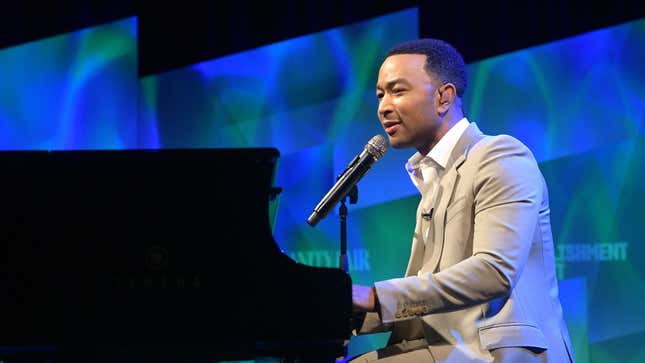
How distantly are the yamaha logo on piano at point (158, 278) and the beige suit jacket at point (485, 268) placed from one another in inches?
18.6

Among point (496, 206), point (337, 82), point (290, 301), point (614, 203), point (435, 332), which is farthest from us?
point (337, 82)

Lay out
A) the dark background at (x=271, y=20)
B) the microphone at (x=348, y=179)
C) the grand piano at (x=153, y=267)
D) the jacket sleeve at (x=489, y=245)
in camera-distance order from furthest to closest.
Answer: the dark background at (x=271, y=20)
the microphone at (x=348, y=179)
the jacket sleeve at (x=489, y=245)
the grand piano at (x=153, y=267)

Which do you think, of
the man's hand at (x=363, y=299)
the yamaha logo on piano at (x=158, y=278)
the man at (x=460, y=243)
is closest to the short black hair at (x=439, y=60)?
the man at (x=460, y=243)

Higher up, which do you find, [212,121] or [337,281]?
[212,121]

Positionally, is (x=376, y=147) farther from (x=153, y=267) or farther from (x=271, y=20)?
(x=271, y=20)

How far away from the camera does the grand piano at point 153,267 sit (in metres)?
1.81

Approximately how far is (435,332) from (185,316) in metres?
0.82

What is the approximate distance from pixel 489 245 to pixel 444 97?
0.62 metres

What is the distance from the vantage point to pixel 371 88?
5152 millimetres

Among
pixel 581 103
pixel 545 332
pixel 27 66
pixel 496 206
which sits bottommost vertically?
pixel 545 332

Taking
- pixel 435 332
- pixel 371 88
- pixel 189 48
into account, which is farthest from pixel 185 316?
pixel 189 48

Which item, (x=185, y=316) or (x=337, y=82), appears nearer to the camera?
(x=185, y=316)

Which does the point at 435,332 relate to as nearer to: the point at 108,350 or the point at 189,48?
the point at 108,350

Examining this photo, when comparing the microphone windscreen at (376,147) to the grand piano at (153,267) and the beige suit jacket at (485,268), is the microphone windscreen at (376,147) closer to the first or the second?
the beige suit jacket at (485,268)
